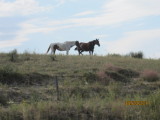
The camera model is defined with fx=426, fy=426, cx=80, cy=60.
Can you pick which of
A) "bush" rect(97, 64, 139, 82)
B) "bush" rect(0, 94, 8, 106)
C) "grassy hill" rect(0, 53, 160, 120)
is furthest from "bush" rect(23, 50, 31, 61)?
"bush" rect(0, 94, 8, 106)

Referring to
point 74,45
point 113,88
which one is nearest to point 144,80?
point 113,88

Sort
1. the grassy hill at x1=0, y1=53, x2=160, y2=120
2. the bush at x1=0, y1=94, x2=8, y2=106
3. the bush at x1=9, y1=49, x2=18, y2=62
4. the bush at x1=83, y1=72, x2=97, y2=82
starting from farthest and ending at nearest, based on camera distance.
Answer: the bush at x1=9, y1=49, x2=18, y2=62
the bush at x1=83, y1=72, x2=97, y2=82
the bush at x1=0, y1=94, x2=8, y2=106
the grassy hill at x1=0, y1=53, x2=160, y2=120

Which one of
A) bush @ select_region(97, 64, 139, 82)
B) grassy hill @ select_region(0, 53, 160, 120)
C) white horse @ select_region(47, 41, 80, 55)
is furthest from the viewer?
white horse @ select_region(47, 41, 80, 55)

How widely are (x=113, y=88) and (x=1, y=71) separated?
17.1 feet

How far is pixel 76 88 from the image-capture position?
1806 centimetres

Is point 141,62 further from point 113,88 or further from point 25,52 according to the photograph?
point 113,88

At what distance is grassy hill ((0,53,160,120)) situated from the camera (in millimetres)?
12977

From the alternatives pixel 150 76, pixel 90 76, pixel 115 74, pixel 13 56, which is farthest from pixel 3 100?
pixel 13 56

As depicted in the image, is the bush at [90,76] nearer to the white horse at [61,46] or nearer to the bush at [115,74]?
the bush at [115,74]

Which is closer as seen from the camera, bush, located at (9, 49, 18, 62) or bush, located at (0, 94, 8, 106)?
bush, located at (0, 94, 8, 106)

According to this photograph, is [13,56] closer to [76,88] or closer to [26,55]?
[26,55]

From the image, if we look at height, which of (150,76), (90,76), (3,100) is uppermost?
(90,76)

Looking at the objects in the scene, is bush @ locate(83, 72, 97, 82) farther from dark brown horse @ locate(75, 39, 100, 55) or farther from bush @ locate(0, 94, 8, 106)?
dark brown horse @ locate(75, 39, 100, 55)

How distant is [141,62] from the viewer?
27.1 m
